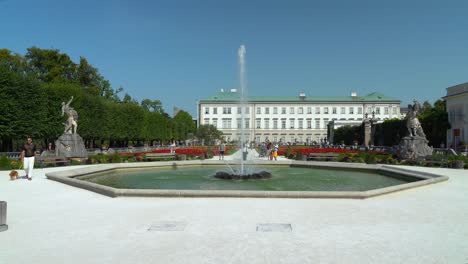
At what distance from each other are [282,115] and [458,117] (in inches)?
2145

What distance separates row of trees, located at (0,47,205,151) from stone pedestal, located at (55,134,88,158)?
5879 millimetres

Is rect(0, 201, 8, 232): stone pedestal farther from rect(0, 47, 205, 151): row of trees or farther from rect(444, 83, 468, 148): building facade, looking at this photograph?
rect(444, 83, 468, 148): building facade

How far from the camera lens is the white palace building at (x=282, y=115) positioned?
290 ft

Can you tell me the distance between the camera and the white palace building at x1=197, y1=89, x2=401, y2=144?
88.5 metres

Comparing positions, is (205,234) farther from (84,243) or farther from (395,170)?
(395,170)

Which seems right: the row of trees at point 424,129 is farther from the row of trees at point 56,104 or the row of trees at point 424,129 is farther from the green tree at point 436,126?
the row of trees at point 56,104

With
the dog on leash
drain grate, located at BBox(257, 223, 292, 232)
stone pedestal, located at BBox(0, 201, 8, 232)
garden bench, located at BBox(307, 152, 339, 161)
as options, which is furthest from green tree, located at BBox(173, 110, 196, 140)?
drain grate, located at BBox(257, 223, 292, 232)

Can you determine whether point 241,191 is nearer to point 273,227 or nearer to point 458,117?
point 273,227

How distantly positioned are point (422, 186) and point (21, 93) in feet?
82.3

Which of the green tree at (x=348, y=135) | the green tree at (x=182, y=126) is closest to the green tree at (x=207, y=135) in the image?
the green tree at (x=182, y=126)

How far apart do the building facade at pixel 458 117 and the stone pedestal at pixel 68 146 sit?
103 feet

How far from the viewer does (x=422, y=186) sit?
1020cm

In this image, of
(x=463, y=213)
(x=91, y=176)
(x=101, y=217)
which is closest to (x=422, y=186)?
(x=463, y=213)

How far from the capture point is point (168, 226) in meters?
5.57
